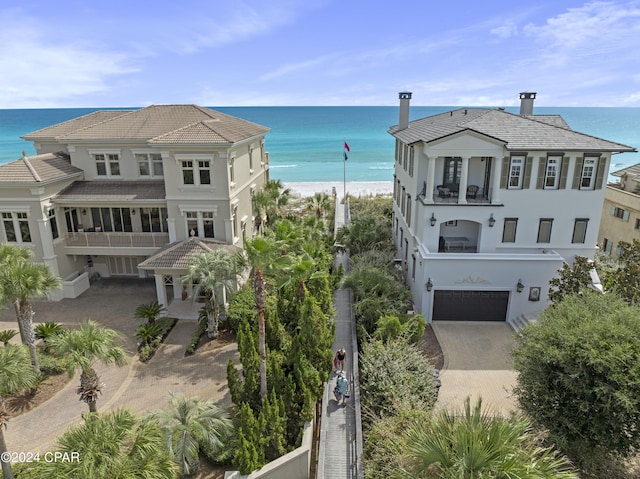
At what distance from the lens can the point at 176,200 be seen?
24547 mm

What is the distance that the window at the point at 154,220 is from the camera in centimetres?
2648

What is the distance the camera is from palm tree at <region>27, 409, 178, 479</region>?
8359mm

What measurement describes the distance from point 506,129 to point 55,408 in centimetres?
2433

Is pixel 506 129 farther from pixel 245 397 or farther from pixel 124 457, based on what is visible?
pixel 124 457

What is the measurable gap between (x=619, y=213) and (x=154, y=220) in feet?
103

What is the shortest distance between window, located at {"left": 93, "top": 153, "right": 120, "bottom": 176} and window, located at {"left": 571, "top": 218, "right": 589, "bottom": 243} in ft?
85.2

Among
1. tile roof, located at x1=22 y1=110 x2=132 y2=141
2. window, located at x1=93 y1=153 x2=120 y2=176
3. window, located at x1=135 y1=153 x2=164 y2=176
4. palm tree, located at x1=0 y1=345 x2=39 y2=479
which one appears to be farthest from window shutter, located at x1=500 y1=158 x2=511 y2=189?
tile roof, located at x1=22 y1=110 x2=132 y2=141

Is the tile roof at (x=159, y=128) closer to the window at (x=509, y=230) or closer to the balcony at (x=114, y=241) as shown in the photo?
the balcony at (x=114, y=241)

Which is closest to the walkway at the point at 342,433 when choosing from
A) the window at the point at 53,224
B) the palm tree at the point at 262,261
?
the palm tree at the point at 262,261

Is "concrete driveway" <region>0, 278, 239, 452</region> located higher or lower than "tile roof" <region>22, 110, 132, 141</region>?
lower

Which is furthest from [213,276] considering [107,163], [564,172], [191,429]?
[564,172]

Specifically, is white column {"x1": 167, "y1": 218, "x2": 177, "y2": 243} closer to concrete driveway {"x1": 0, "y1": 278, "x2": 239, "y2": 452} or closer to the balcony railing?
the balcony railing

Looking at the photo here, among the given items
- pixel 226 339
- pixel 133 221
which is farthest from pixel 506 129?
pixel 133 221

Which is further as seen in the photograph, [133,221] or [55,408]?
[133,221]
